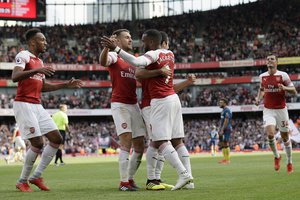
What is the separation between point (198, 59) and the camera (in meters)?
65.4

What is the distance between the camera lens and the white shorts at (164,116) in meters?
8.80

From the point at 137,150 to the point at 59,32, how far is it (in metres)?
62.8

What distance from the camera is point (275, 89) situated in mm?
14016

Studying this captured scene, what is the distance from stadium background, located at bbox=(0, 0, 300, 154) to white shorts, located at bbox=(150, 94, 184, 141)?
4710 centimetres

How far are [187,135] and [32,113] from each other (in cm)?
4861

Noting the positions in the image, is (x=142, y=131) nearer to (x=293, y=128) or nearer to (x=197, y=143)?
(x=293, y=128)

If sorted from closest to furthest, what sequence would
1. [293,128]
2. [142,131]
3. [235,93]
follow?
[142,131]
[293,128]
[235,93]

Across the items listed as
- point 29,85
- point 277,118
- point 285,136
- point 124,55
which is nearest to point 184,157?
point 124,55

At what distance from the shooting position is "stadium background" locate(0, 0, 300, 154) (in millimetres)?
60812

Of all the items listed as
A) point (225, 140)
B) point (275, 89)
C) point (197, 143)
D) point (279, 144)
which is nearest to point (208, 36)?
point (197, 143)

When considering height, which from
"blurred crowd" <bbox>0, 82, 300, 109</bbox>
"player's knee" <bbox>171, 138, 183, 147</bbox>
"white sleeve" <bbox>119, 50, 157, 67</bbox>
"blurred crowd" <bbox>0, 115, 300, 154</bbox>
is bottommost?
"blurred crowd" <bbox>0, 115, 300, 154</bbox>

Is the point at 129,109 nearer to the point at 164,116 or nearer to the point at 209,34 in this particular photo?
the point at 164,116

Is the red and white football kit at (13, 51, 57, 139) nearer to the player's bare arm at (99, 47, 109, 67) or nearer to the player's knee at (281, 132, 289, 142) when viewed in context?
the player's bare arm at (99, 47, 109, 67)

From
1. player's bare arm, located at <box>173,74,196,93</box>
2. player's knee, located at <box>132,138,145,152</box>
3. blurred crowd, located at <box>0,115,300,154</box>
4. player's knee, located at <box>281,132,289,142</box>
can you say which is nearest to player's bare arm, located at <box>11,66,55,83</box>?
player's knee, located at <box>132,138,145,152</box>
